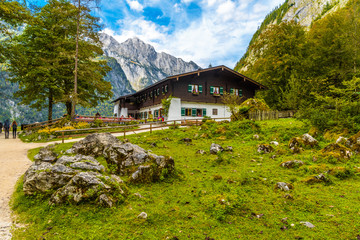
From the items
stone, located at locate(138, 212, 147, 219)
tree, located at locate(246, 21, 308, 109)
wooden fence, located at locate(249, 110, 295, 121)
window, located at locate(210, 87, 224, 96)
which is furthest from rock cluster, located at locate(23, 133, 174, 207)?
window, located at locate(210, 87, 224, 96)

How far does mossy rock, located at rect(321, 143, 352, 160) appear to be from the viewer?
8.36 meters

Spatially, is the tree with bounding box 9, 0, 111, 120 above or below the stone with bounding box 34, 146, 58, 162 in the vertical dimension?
above

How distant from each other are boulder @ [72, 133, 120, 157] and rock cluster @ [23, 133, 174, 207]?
3.15m

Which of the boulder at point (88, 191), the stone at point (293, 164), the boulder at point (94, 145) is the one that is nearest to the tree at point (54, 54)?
the boulder at point (94, 145)

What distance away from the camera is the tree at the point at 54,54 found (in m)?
22.7

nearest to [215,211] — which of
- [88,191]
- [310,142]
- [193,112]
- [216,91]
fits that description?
[88,191]

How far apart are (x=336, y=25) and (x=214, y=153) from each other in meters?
33.5

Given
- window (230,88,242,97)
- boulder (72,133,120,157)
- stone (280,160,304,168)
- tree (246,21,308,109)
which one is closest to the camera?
stone (280,160,304,168)

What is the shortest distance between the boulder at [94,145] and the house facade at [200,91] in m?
19.7

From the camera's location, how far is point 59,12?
2297 cm

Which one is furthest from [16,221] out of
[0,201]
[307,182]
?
[307,182]

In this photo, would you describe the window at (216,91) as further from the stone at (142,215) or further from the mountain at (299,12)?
the mountain at (299,12)

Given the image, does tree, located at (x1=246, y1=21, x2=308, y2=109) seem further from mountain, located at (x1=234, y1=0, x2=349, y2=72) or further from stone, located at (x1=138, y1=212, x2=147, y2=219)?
mountain, located at (x1=234, y1=0, x2=349, y2=72)

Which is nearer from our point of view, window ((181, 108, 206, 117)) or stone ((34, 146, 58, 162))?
stone ((34, 146, 58, 162))
